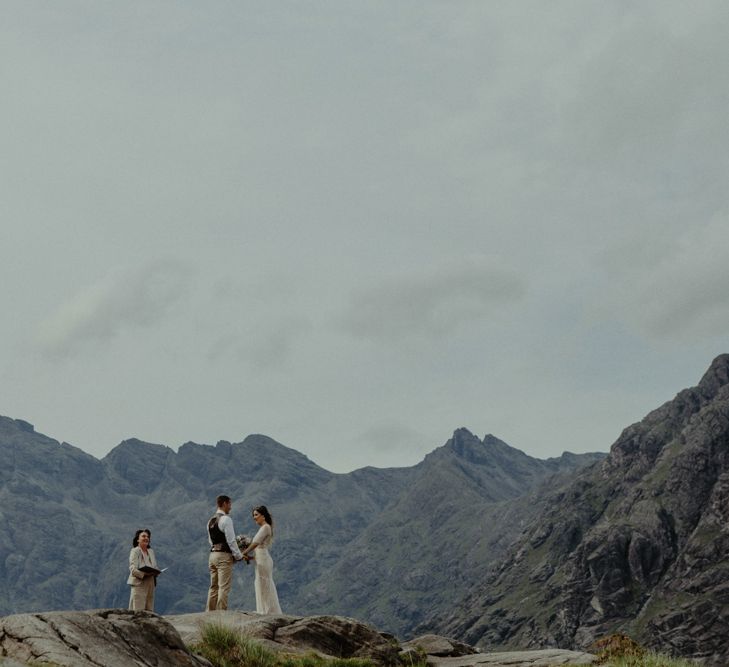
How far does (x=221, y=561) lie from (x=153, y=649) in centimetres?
958

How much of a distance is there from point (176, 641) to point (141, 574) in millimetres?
8186

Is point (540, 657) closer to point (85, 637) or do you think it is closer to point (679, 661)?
point (679, 661)

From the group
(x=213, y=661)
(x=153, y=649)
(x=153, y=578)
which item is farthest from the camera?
(x=153, y=578)

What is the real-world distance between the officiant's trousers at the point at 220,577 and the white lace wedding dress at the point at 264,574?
1.30 meters

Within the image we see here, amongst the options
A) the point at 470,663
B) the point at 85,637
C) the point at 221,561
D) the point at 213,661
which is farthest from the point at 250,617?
the point at 85,637

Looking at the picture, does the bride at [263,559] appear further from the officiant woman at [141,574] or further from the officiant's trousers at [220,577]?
the officiant woman at [141,574]

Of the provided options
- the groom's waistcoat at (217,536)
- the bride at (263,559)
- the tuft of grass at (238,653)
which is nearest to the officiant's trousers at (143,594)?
the groom's waistcoat at (217,536)

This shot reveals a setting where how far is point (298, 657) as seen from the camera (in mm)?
23297

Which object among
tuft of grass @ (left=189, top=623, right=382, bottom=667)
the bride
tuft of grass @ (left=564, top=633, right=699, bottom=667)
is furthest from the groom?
tuft of grass @ (left=564, top=633, right=699, bottom=667)

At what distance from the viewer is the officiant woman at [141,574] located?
2834 cm

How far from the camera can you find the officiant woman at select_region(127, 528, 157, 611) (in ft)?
93.0

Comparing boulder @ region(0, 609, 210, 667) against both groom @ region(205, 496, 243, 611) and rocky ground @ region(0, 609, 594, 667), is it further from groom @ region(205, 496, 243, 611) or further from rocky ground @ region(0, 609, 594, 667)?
groom @ region(205, 496, 243, 611)

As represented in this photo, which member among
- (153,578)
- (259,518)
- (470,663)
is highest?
(259,518)

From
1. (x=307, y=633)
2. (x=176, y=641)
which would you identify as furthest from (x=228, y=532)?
(x=176, y=641)
